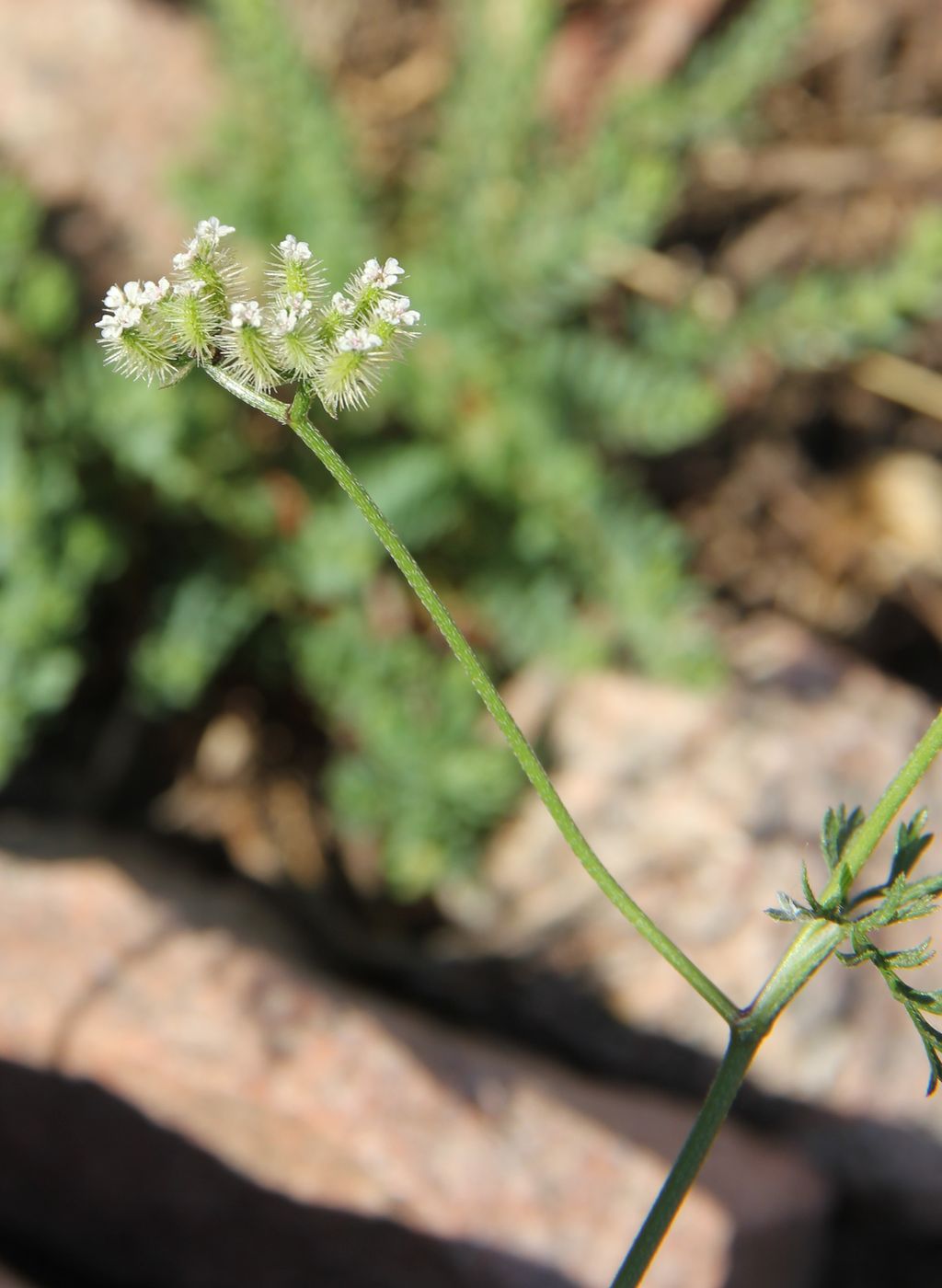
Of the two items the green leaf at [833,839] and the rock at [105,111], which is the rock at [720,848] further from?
the rock at [105,111]

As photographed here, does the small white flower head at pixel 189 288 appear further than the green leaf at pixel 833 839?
No

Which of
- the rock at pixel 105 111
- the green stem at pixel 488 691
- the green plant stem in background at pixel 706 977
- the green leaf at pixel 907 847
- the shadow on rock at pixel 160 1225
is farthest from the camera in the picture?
the rock at pixel 105 111

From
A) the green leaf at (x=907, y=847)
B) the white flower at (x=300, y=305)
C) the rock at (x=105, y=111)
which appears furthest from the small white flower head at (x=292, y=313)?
the rock at (x=105, y=111)

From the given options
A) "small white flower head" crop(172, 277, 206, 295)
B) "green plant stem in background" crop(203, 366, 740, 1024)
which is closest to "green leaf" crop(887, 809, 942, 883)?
"green plant stem in background" crop(203, 366, 740, 1024)

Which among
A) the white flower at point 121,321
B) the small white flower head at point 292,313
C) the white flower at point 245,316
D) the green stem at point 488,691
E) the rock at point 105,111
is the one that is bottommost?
the green stem at point 488,691

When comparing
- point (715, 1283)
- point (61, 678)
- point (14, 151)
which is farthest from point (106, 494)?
point (715, 1283)

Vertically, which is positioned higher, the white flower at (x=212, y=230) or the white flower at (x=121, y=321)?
the white flower at (x=212, y=230)

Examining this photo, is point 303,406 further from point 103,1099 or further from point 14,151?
point 14,151
